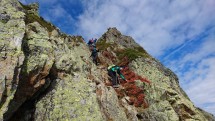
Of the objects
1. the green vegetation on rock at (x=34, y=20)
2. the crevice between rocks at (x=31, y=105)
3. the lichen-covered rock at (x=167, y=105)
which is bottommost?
the crevice between rocks at (x=31, y=105)

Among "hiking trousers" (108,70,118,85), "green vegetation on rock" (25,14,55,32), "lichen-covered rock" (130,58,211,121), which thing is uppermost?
"green vegetation on rock" (25,14,55,32)

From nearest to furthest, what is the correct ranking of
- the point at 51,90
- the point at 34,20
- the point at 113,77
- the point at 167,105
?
the point at 51,90
the point at 34,20
the point at 167,105
the point at 113,77

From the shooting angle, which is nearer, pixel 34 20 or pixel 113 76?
pixel 34 20

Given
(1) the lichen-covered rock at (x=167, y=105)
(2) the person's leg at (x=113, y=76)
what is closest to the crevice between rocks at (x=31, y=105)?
(1) the lichen-covered rock at (x=167, y=105)

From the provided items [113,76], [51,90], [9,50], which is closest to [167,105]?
[113,76]

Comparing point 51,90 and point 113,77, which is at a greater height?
point 113,77

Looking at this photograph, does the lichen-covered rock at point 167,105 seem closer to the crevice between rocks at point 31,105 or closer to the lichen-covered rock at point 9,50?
the crevice between rocks at point 31,105

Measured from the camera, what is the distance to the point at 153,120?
27.7 m

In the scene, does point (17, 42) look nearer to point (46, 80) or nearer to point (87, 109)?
point (46, 80)

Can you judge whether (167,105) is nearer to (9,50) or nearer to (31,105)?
(31,105)

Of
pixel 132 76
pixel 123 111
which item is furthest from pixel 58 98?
pixel 132 76

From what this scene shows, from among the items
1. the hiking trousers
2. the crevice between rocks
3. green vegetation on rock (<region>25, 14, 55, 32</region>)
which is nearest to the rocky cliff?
the crevice between rocks

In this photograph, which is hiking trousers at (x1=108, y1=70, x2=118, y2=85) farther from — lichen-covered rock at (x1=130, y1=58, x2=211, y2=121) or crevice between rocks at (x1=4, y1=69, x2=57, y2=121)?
crevice between rocks at (x1=4, y1=69, x2=57, y2=121)

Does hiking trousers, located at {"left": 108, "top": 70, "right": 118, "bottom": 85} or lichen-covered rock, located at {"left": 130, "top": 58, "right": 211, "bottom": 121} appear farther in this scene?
hiking trousers, located at {"left": 108, "top": 70, "right": 118, "bottom": 85}
